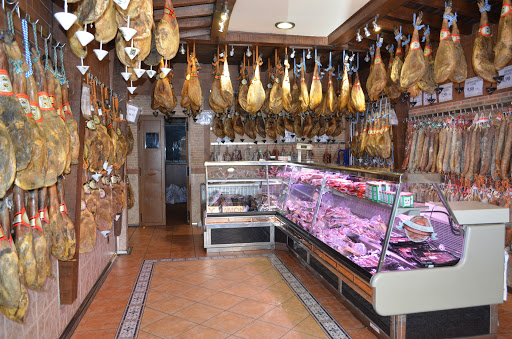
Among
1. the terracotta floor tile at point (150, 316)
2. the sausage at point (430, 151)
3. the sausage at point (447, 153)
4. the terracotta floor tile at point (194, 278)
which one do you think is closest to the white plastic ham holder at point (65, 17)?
the terracotta floor tile at point (150, 316)

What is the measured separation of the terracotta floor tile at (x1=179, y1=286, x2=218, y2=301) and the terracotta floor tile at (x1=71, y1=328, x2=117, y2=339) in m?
1.02

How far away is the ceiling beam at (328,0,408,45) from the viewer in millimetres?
4553

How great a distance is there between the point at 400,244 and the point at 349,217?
110 cm

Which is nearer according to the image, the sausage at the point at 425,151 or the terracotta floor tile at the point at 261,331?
the terracotta floor tile at the point at 261,331

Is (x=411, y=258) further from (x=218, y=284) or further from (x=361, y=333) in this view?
(x=218, y=284)

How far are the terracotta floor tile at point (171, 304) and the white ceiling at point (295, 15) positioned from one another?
3.89 meters

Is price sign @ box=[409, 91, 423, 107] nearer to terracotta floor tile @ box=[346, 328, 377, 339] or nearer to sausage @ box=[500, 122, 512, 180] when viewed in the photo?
sausage @ box=[500, 122, 512, 180]

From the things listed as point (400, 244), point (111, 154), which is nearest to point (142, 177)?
point (111, 154)

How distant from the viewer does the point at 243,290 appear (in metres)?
4.64

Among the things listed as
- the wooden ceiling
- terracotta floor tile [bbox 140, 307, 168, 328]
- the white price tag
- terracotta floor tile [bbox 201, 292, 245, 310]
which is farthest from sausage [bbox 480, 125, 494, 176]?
terracotta floor tile [bbox 140, 307, 168, 328]

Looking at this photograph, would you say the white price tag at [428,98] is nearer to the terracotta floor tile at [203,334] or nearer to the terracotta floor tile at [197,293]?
the terracotta floor tile at [197,293]

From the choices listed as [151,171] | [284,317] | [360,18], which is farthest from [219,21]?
[151,171]

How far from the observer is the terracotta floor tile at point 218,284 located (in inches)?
188

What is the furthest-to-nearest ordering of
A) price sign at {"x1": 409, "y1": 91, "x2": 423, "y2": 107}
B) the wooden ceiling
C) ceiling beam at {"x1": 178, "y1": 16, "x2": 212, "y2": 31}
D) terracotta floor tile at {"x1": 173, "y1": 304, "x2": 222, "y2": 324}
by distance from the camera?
price sign at {"x1": 409, "y1": 91, "x2": 423, "y2": 107}, ceiling beam at {"x1": 178, "y1": 16, "x2": 212, "y2": 31}, the wooden ceiling, terracotta floor tile at {"x1": 173, "y1": 304, "x2": 222, "y2": 324}
